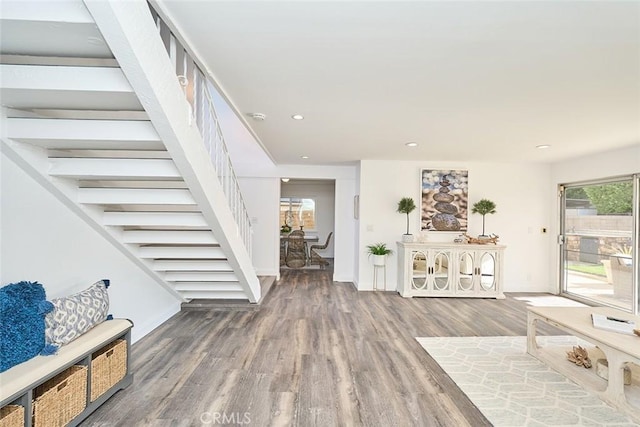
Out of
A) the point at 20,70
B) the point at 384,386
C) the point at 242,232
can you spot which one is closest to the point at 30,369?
the point at 20,70

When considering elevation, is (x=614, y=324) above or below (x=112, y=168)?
below

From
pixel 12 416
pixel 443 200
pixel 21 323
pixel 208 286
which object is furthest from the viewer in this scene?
pixel 443 200

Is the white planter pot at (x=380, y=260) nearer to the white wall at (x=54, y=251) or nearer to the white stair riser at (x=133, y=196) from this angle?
the white wall at (x=54, y=251)

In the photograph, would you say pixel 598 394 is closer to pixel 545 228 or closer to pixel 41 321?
pixel 41 321

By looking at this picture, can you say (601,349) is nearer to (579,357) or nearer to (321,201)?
(579,357)

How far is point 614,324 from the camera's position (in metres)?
2.39

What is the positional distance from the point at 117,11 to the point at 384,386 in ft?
8.94

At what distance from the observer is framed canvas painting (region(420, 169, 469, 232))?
556 cm

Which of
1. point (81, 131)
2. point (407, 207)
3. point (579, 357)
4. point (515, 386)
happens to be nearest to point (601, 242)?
point (407, 207)

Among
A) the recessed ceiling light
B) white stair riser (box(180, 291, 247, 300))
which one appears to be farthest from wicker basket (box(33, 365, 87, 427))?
the recessed ceiling light

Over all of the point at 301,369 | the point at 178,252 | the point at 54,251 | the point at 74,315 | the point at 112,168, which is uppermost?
the point at 112,168

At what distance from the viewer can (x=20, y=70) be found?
5.07 ft

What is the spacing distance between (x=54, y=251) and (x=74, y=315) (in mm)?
605

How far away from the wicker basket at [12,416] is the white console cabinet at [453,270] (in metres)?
4.59
